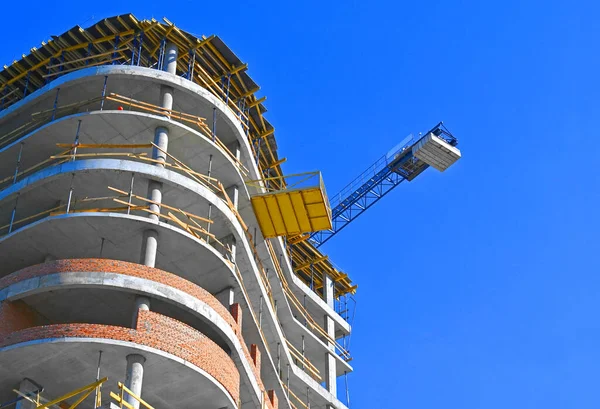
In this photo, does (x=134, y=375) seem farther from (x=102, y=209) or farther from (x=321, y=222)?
(x=321, y=222)

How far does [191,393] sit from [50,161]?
449 inches

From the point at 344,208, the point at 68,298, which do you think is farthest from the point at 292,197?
the point at 344,208

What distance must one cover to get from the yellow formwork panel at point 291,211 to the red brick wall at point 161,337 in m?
10.0

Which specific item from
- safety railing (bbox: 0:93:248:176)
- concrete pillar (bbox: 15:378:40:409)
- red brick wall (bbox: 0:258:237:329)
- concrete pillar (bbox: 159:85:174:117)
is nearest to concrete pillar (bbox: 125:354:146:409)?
red brick wall (bbox: 0:258:237:329)

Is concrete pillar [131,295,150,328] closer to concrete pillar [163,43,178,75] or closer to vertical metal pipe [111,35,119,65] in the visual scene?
concrete pillar [163,43,178,75]

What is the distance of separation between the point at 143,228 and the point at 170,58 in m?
9.67

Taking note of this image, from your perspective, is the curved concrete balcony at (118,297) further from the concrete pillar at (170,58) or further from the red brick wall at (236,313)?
the concrete pillar at (170,58)

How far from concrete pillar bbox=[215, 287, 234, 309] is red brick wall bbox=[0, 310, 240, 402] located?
3.88 meters

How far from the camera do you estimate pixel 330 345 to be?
53125 millimetres

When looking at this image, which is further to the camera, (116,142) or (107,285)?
(116,142)

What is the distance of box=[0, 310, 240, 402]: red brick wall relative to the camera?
97.5 ft

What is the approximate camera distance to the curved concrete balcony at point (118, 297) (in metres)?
31.3

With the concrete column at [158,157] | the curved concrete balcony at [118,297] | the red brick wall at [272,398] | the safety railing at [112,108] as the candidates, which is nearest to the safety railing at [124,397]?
the curved concrete balcony at [118,297]

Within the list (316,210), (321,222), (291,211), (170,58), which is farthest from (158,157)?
(321,222)
